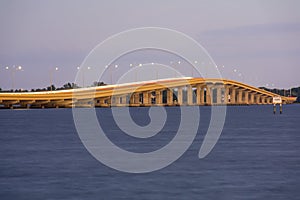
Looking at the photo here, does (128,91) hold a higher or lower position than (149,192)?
higher

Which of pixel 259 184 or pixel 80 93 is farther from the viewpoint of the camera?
pixel 80 93

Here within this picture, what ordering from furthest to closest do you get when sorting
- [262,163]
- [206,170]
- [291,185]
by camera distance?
[262,163] → [206,170] → [291,185]

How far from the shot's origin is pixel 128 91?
17712 centimetres

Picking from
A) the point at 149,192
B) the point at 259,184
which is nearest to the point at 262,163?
the point at 259,184

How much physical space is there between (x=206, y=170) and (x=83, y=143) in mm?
22710

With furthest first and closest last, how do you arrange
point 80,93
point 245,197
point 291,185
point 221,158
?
point 80,93 → point 221,158 → point 291,185 → point 245,197

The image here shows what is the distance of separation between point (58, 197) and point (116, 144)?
28.5 metres

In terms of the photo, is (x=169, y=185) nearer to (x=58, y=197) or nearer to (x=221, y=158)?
(x=58, y=197)

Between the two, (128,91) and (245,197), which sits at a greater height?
(128,91)

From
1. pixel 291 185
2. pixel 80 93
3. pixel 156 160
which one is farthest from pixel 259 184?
pixel 80 93

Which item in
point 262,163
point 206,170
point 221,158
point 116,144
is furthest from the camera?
point 116,144

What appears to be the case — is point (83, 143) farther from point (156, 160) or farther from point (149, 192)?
point (149, 192)

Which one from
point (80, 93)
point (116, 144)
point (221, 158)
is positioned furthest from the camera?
point (80, 93)

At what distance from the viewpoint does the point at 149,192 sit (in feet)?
103
